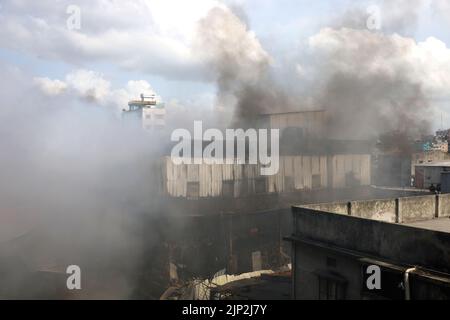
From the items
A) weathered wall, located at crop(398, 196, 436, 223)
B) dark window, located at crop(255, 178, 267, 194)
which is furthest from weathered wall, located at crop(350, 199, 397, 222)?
dark window, located at crop(255, 178, 267, 194)

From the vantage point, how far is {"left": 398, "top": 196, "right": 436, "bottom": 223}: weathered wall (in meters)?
12.1

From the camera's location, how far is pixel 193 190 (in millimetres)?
17062

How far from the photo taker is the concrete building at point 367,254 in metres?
7.71

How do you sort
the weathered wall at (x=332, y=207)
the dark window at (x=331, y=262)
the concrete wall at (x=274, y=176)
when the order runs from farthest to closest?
1. the concrete wall at (x=274, y=176)
2. the weathered wall at (x=332, y=207)
3. the dark window at (x=331, y=262)

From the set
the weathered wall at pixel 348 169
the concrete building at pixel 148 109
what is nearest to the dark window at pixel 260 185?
the weathered wall at pixel 348 169

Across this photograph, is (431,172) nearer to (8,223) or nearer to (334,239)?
(334,239)

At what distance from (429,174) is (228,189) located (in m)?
13.5

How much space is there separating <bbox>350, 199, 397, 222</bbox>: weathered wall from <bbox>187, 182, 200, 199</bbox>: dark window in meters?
7.34

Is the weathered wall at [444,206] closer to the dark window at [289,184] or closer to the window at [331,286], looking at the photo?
the window at [331,286]

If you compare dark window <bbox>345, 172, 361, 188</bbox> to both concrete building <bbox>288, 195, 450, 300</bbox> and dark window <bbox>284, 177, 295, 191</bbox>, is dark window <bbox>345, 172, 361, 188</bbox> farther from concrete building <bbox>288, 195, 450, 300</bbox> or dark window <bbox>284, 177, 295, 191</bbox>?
concrete building <bbox>288, 195, 450, 300</bbox>
